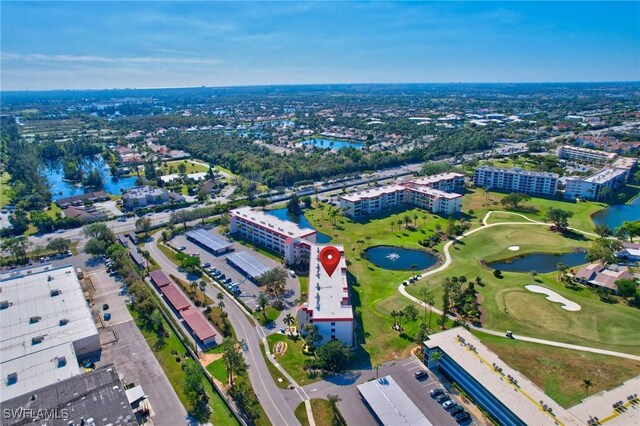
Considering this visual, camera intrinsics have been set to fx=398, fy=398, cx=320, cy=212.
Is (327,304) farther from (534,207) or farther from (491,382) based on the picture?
(534,207)

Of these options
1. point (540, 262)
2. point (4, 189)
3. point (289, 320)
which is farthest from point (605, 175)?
point (4, 189)

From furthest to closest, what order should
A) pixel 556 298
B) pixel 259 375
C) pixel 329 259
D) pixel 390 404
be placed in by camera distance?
pixel 329 259 → pixel 556 298 → pixel 259 375 → pixel 390 404

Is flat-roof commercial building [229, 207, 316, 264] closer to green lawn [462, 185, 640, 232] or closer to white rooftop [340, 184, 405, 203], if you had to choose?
white rooftop [340, 184, 405, 203]

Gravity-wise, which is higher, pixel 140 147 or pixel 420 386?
pixel 140 147

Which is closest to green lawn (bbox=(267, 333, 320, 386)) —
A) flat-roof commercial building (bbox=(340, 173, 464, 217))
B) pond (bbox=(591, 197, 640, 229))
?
flat-roof commercial building (bbox=(340, 173, 464, 217))

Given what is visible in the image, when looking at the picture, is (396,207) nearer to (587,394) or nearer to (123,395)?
(587,394)

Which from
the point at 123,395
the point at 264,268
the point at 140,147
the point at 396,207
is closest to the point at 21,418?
the point at 123,395
